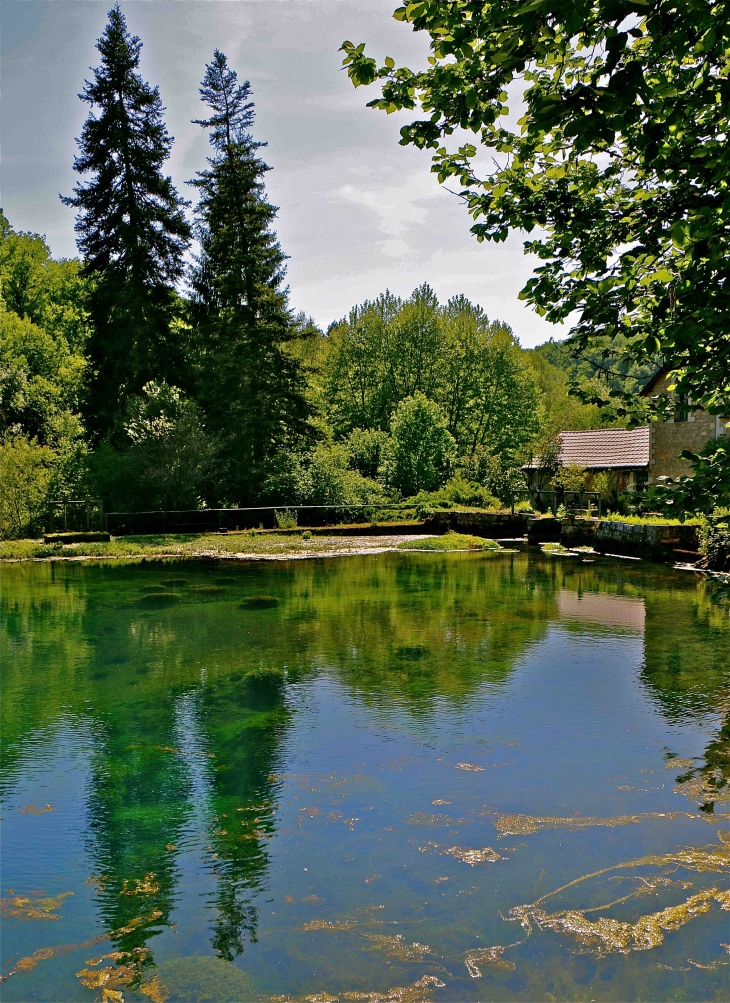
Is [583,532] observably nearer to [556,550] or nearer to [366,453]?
[556,550]

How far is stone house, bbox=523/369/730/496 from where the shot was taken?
1163 inches

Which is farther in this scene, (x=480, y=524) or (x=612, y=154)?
(x=480, y=524)

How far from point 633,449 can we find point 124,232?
2340 centimetres

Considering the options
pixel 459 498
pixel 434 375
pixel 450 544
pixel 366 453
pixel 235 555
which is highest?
pixel 434 375

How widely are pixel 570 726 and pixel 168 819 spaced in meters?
3.85

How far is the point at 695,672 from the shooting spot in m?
9.12

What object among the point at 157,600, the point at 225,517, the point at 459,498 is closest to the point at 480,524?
the point at 459,498

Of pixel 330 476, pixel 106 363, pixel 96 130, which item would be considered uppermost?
pixel 96 130

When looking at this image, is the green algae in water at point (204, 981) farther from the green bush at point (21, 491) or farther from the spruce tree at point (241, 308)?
the spruce tree at point (241, 308)

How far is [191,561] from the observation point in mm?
20578

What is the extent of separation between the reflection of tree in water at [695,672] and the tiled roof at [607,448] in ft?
64.2

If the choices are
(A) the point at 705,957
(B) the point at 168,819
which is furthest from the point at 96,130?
(A) the point at 705,957

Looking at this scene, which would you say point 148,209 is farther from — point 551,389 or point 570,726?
point 551,389

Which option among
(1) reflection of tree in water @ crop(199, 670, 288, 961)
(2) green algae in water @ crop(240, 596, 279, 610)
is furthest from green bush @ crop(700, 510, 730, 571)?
(1) reflection of tree in water @ crop(199, 670, 288, 961)
